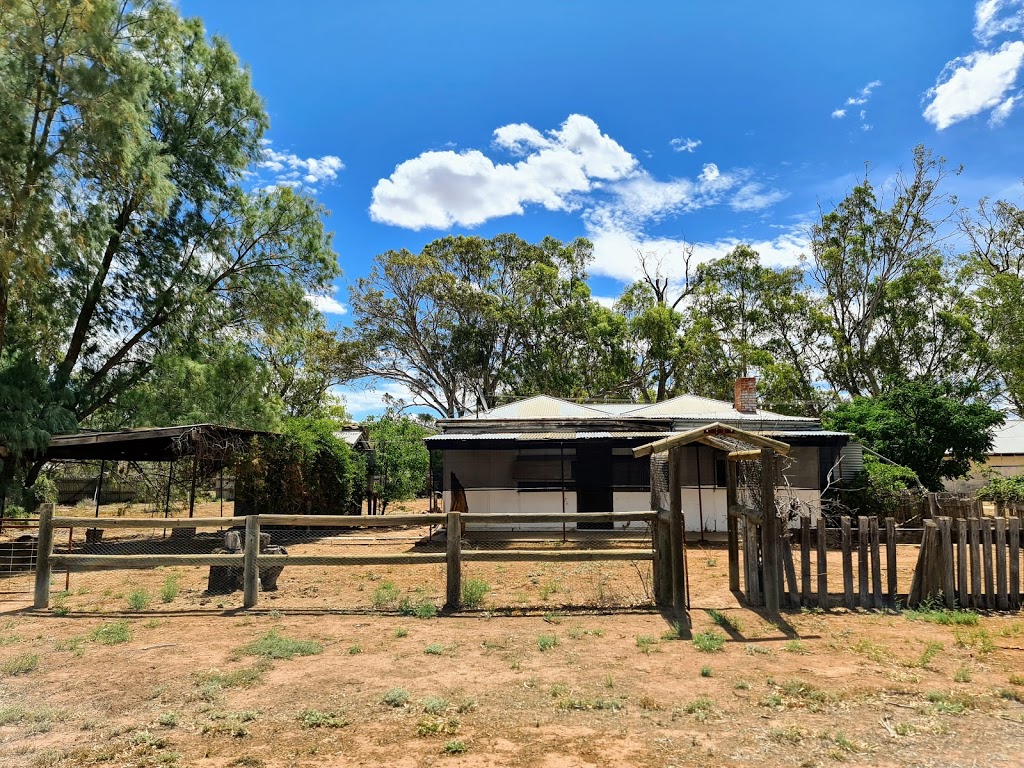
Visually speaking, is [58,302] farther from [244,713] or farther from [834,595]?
[834,595]

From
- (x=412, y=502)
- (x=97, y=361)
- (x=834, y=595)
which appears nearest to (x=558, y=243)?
(x=412, y=502)

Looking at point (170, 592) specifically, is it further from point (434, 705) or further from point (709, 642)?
point (709, 642)

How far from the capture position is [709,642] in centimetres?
664

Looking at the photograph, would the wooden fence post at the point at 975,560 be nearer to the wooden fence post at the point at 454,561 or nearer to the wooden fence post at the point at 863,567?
the wooden fence post at the point at 863,567

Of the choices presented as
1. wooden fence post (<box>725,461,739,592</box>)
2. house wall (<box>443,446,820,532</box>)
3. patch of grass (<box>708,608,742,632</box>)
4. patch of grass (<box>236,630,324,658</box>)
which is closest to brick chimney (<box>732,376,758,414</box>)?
house wall (<box>443,446,820,532</box>)

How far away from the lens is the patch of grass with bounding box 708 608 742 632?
7.39 meters

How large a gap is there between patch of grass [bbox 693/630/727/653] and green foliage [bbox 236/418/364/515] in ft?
43.9

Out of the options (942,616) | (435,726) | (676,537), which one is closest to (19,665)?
(435,726)

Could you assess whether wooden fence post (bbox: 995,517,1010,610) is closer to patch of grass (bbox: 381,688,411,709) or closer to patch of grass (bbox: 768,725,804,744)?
patch of grass (bbox: 768,725,804,744)

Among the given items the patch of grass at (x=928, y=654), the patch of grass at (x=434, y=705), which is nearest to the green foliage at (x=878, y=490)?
the patch of grass at (x=928, y=654)

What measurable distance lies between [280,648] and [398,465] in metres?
23.5

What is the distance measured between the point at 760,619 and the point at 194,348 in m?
20.1

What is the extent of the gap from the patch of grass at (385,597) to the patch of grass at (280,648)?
182 cm

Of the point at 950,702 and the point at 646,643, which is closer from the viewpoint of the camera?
the point at 950,702
